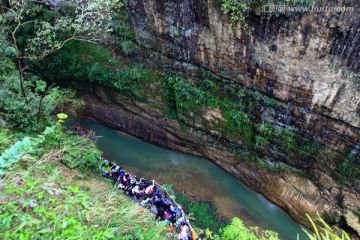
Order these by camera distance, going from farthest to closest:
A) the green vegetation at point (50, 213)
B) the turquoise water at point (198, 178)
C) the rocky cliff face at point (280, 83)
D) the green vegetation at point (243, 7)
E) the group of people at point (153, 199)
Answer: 1. the turquoise water at point (198, 178)
2. the rocky cliff face at point (280, 83)
3. the green vegetation at point (243, 7)
4. the group of people at point (153, 199)
5. the green vegetation at point (50, 213)

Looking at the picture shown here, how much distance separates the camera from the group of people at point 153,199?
6.97m

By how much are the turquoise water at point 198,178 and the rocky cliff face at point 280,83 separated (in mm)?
403

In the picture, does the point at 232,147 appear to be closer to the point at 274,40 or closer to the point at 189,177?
the point at 189,177

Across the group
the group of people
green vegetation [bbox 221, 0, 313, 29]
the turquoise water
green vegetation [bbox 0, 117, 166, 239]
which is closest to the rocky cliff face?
green vegetation [bbox 221, 0, 313, 29]

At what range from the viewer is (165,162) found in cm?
1145

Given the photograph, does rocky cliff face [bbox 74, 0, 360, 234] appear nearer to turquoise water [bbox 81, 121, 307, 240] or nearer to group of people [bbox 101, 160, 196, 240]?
turquoise water [bbox 81, 121, 307, 240]

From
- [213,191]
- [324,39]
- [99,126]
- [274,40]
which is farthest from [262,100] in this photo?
[99,126]

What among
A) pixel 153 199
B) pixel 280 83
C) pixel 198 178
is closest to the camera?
pixel 153 199

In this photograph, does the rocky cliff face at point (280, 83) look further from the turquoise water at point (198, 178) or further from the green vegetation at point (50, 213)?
the green vegetation at point (50, 213)

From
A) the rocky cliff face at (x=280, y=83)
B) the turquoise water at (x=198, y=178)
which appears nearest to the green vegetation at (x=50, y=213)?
the rocky cliff face at (x=280, y=83)

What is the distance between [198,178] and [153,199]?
3.59 metres

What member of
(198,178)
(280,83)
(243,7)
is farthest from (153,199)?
(243,7)

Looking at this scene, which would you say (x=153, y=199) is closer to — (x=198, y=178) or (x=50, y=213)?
(x=198, y=178)

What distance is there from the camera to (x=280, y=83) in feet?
27.9
